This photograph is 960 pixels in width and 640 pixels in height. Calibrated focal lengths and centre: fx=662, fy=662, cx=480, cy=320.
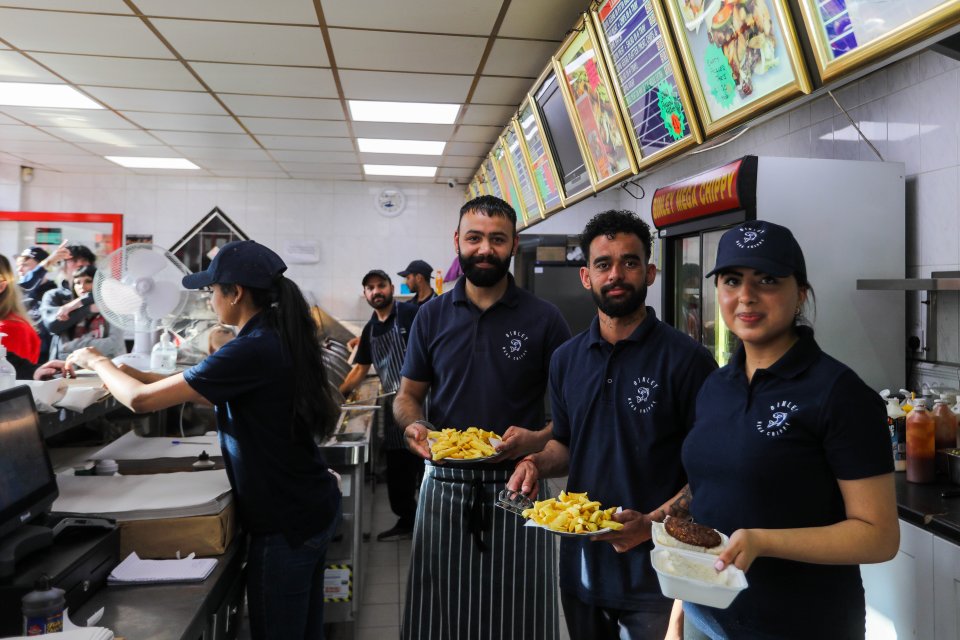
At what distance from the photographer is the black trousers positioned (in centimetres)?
457

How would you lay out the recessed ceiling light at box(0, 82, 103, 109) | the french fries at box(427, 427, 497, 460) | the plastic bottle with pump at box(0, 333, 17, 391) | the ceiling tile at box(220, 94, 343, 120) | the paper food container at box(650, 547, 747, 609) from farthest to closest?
1. the ceiling tile at box(220, 94, 343, 120)
2. the recessed ceiling light at box(0, 82, 103, 109)
3. the plastic bottle with pump at box(0, 333, 17, 391)
4. the french fries at box(427, 427, 497, 460)
5. the paper food container at box(650, 547, 747, 609)

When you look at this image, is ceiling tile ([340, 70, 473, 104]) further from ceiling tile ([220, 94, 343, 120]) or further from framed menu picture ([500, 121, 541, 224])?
framed menu picture ([500, 121, 541, 224])

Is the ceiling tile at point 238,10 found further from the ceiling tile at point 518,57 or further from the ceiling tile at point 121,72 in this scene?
the ceiling tile at point 518,57

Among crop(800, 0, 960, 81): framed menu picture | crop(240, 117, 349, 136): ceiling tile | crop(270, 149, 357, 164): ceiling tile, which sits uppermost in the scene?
crop(270, 149, 357, 164): ceiling tile

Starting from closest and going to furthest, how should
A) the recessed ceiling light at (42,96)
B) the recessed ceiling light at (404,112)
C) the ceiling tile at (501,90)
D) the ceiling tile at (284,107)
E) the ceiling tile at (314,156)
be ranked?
the ceiling tile at (501,90), the recessed ceiling light at (42,96), the ceiling tile at (284,107), the recessed ceiling light at (404,112), the ceiling tile at (314,156)

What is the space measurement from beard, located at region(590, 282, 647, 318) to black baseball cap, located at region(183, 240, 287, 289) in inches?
40.4

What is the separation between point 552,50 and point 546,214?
1.23 meters

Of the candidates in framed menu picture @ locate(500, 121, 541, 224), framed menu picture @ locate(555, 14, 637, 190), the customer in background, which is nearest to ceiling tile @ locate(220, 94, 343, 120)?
framed menu picture @ locate(500, 121, 541, 224)

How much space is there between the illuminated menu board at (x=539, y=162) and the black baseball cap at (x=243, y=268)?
2.82 meters

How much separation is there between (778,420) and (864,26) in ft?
3.93

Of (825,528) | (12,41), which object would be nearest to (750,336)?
(825,528)

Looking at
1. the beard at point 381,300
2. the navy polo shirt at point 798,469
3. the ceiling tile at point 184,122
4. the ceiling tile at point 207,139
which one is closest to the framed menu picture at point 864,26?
the navy polo shirt at point 798,469

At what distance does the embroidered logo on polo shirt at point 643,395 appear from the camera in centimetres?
171

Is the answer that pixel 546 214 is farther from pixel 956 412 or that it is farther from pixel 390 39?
pixel 956 412
